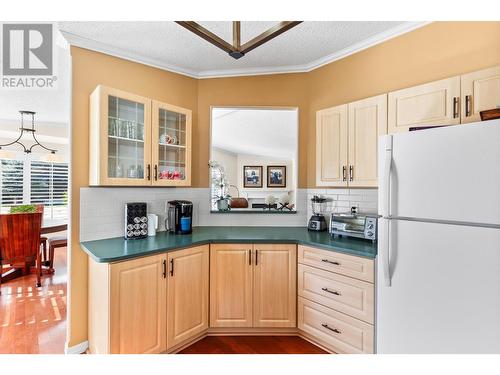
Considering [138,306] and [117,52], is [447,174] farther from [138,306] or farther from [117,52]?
[117,52]

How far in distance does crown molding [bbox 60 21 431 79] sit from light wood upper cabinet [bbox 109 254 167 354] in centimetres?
178

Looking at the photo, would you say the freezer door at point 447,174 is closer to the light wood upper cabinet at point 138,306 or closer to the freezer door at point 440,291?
the freezer door at point 440,291

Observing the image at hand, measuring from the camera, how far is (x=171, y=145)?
254 centimetres

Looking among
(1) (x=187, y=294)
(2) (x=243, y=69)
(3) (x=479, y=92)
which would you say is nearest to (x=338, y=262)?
(1) (x=187, y=294)

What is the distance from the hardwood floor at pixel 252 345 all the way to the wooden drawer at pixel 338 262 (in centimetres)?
68

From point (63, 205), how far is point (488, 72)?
6925 millimetres

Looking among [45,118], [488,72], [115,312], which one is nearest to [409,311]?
[488,72]

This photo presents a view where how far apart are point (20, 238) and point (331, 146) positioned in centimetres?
409

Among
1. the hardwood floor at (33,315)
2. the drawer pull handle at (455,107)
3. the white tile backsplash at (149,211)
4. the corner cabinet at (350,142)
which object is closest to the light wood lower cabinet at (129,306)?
the white tile backsplash at (149,211)

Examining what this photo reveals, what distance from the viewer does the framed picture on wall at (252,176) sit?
314 inches

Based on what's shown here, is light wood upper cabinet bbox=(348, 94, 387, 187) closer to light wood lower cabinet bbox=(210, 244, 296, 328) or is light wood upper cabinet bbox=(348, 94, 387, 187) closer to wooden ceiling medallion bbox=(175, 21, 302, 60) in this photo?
light wood lower cabinet bbox=(210, 244, 296, 328)

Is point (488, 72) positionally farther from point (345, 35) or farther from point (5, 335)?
point (5, 335)

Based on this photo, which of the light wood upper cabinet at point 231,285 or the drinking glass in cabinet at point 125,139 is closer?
the drinking glass in cabinet at point 125,139

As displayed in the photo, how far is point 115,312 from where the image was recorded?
5.83 ft
